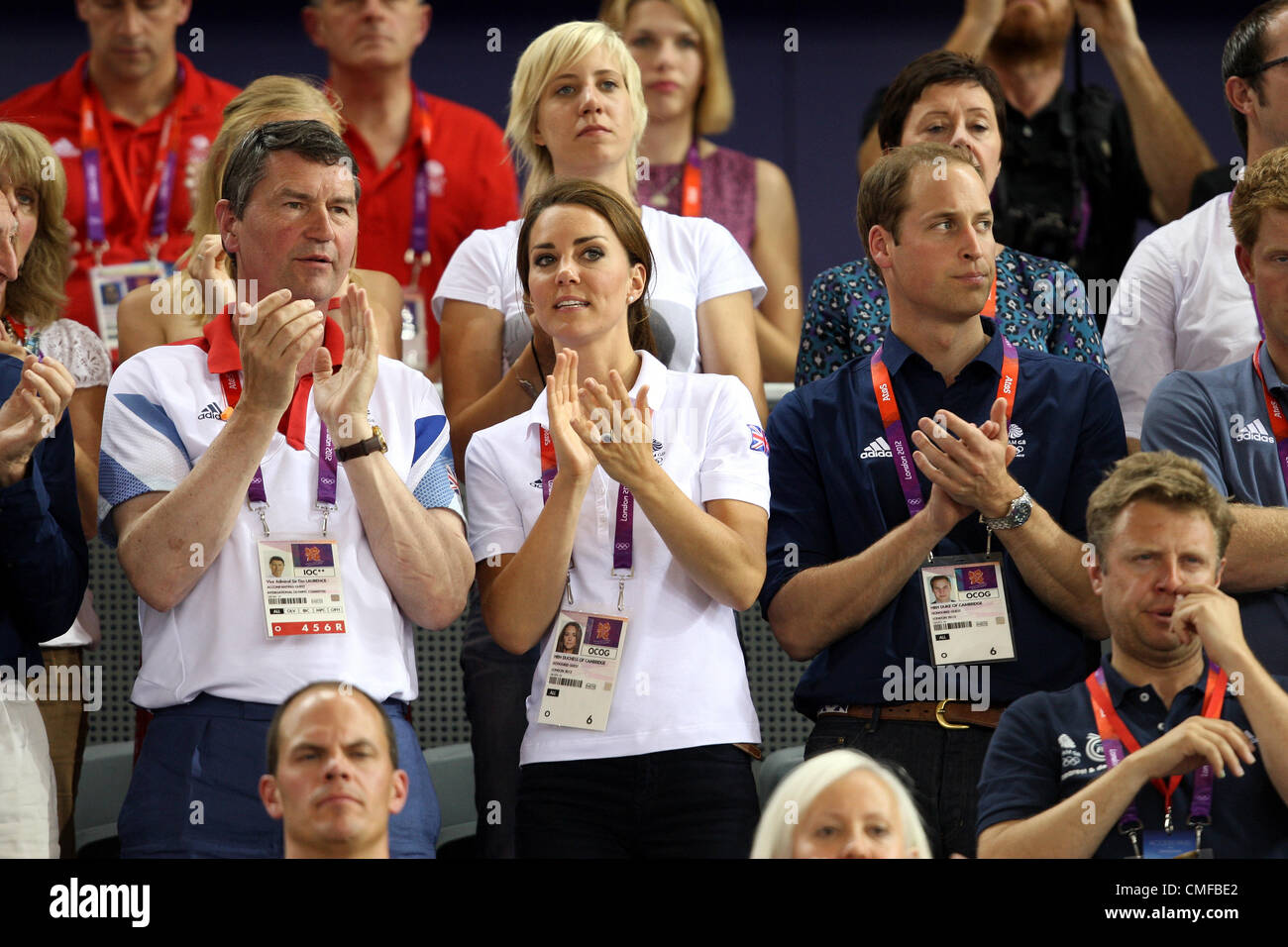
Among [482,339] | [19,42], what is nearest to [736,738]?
[482,339]

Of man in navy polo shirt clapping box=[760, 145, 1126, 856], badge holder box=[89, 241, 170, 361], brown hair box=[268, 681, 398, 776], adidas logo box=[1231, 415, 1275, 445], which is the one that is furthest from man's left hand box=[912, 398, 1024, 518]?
badge holder box=[89, 241, 170, 361]

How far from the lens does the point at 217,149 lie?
3.36 m

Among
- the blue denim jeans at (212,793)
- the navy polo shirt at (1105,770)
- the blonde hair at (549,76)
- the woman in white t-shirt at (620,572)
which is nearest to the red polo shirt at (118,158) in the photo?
the blonde hair at (549,76)

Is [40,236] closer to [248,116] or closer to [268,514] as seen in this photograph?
[248,116]

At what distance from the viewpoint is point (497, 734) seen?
9.93 ft

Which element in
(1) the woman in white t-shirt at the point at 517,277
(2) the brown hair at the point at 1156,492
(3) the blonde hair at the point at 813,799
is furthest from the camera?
(1) the woman in white t-shirt at the point at 517,277

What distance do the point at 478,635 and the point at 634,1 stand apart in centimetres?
196

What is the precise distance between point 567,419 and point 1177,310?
156cm

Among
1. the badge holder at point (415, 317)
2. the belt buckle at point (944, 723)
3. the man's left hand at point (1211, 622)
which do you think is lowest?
the belt buckle at point (944, 723)

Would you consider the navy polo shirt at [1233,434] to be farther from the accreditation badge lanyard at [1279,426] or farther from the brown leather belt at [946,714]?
the brown leather belt at [946,714]

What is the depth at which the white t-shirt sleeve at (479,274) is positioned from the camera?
344 centimetres

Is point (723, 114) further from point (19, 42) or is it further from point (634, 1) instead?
point (19, 42)

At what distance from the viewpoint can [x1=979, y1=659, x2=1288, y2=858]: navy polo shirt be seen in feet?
8.00

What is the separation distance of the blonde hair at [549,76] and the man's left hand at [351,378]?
89cm
